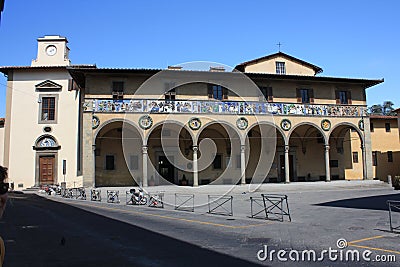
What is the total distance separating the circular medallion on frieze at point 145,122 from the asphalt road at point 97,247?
14.4 m

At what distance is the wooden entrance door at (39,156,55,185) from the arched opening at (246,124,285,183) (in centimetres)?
1568

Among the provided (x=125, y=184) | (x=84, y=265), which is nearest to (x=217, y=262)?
(x=84, y=265)

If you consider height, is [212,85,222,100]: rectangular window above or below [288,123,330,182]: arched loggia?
above

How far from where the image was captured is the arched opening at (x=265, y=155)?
30.3 m

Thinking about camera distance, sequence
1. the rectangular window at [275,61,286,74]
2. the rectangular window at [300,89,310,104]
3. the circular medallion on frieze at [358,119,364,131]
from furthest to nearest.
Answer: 1. the rectangular window at [275,61,286,74]
2. the circular medallion on frieze at [358,119,364,131]
3. the rectangular window at [300,89,310,104]

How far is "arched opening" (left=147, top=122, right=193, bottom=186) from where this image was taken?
94.0ft

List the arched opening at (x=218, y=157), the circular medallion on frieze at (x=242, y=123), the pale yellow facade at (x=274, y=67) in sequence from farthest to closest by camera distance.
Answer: the pale yellow facade at (x=274, y=67), the arched opening at (x=218, y=157), the circular medallion on frieze at (x=242, y=123)

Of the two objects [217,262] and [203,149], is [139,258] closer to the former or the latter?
[217,262]

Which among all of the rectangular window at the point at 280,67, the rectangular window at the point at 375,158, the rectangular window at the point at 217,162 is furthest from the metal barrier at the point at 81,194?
the rectangular window at the point at 375,158

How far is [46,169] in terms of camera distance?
29.6m

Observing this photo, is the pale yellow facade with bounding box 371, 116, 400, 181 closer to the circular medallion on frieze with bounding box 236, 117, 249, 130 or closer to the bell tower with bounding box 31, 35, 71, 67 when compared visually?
the circular medallion on frieze with bounding box 236, 117, 249, 130

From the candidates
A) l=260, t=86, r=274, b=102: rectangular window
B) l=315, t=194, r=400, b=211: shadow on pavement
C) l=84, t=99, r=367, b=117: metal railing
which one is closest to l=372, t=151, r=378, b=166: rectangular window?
l=84, t=99, r=367, b=117: metal railing

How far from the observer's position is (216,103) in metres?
27.2

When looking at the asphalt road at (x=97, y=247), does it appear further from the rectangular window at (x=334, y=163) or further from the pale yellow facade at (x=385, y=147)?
the pale yellow facade at (x=385, y=147)
